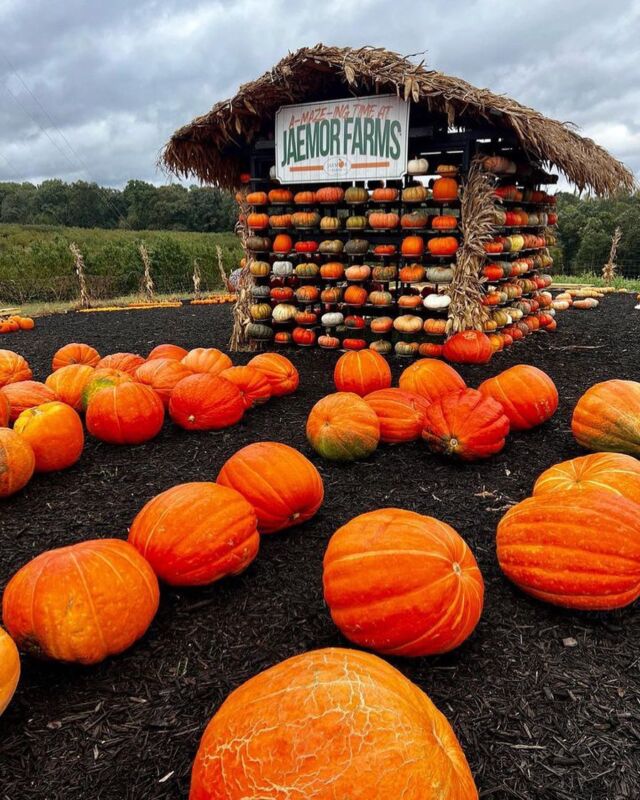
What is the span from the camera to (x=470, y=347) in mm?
6930

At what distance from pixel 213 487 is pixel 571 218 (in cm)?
4463

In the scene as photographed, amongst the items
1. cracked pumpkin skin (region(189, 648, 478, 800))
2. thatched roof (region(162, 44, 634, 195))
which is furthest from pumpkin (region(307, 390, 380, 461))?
thatched roof (region(162, 44, 634, 195))

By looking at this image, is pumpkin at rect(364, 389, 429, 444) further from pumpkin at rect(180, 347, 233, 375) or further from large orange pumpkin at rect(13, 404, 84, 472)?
large orange pumpkin at rect(13, 404, 84, 472)

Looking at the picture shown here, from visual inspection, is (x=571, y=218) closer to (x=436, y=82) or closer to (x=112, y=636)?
(x=436, y=82)

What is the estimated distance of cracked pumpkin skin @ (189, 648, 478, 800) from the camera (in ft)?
4.14

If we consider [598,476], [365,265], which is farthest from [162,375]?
[365,265]

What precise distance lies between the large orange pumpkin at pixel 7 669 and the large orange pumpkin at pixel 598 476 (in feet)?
7.51

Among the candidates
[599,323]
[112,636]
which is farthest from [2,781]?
[599,323]

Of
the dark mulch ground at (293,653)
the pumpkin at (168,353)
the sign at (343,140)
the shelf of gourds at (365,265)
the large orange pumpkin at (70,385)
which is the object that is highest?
the sign at (343,140)

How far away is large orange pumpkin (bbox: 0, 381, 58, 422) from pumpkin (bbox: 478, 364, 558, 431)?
3.53 m

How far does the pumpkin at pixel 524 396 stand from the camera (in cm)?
423

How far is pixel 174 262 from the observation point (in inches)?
1047

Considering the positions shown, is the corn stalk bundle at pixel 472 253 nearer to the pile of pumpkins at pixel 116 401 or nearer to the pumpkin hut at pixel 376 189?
the pumpkin hut at pixel 376 189

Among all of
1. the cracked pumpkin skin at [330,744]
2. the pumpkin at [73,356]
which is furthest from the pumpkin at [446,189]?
the cracked pumpkin skin at [330,744]
